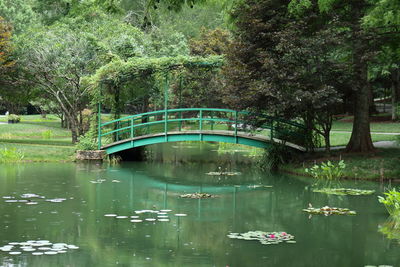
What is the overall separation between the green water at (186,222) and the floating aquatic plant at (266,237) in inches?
6.9

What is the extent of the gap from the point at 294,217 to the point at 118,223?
3771 mm

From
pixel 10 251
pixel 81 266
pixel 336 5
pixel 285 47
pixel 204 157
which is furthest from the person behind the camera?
pixel 204 157

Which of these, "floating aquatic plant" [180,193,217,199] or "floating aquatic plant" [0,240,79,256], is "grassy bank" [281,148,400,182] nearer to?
"floating aquatic plant" [180,193,217,199]

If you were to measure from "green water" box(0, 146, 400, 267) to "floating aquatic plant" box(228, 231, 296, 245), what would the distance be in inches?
6.9

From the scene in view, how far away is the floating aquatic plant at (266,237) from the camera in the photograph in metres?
10.8

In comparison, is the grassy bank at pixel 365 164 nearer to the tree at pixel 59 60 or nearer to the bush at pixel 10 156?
the bush at pixel 10 156

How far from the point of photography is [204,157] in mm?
28844

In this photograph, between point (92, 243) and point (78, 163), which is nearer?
point (92, 243)

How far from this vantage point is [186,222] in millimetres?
12703

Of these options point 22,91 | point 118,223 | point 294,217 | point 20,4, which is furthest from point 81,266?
point 20,4

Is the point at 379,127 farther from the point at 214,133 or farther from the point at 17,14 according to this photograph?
the point at 17,14

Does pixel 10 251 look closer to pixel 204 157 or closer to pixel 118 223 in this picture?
pixel 118 223

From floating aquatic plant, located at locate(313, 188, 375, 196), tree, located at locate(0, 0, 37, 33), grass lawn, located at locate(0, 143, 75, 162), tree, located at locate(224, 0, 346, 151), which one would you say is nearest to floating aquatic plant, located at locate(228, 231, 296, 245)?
floating aquatic plant, located at locate(313, 188, 375, 196)

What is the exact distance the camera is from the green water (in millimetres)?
9727
